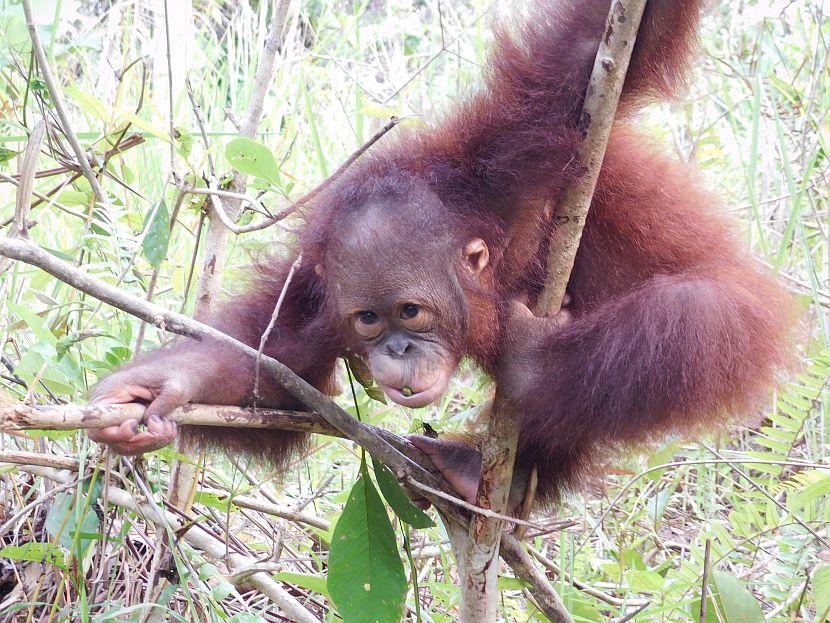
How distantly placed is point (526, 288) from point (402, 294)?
0.48 meters

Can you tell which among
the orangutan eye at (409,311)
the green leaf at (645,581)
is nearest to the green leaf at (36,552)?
the orangutan eye at (409,311)

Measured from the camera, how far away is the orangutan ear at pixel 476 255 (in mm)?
2279

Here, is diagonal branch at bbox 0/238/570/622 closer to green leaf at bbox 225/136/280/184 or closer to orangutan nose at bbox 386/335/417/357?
orangutan nose at bbox 386/335/417/357

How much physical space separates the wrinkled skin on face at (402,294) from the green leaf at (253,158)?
229mm

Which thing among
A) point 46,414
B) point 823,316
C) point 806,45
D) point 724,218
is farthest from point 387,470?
point 806,45

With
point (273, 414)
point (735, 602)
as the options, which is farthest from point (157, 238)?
point (735, 602)

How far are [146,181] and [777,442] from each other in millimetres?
2782

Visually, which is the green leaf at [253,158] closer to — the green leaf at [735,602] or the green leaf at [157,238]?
the green leaf at [157,238]

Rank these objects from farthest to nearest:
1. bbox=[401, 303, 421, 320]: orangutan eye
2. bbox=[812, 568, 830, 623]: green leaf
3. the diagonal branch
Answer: bbox=[401, 303, 421, 320]: orangutan eye < bbox=[812, 568, 830, 623]: green leaf < the diagonal branch

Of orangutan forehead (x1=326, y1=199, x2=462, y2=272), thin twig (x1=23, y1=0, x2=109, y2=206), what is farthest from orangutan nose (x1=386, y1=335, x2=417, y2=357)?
thin twig (x1=23, y1=0, x2=109, y2=206)

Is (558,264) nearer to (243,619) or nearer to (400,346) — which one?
(400,346)

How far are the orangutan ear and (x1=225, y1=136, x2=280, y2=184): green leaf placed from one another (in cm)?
52

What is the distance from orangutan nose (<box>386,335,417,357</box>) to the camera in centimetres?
219

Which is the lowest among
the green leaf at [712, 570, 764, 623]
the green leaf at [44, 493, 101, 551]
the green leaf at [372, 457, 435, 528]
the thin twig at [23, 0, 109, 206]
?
the green leaf at [712, 570, 764, 623]
